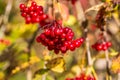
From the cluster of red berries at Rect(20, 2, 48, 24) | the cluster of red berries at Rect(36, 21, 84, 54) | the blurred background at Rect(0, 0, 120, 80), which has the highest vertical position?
the cluster of red berries at Rect(20, 2, 48, 24)

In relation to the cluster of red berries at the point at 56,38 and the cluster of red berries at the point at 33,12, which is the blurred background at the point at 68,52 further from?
the cluster of red berries at the point at 56,38

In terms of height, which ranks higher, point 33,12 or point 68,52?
point 33,12

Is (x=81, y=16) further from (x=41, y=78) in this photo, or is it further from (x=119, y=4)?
(x=41, y=78)

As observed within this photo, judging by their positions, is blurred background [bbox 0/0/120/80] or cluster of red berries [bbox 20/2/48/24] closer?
cluster of red berries [bbox 20/2/48/24]

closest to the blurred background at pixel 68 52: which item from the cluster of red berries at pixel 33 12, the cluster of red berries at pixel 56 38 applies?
the cluster of red berries at pixel 33 12

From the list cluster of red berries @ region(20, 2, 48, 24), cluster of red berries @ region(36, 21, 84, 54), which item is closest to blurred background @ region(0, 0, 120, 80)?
cluster of red berries @ region(20, 2, 48, 24)

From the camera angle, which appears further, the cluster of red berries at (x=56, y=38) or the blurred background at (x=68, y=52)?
the blurred background at (x=68, y=52)

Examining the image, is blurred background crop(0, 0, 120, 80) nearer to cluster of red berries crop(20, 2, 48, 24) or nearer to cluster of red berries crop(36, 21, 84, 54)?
cluster of red berries crop(20, 2, 48, 24)

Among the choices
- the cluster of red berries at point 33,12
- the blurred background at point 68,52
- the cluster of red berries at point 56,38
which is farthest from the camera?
the blurred background at point 68,52

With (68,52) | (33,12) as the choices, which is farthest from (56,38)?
(68,52)

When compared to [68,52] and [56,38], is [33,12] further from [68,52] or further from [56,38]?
[68,52]
